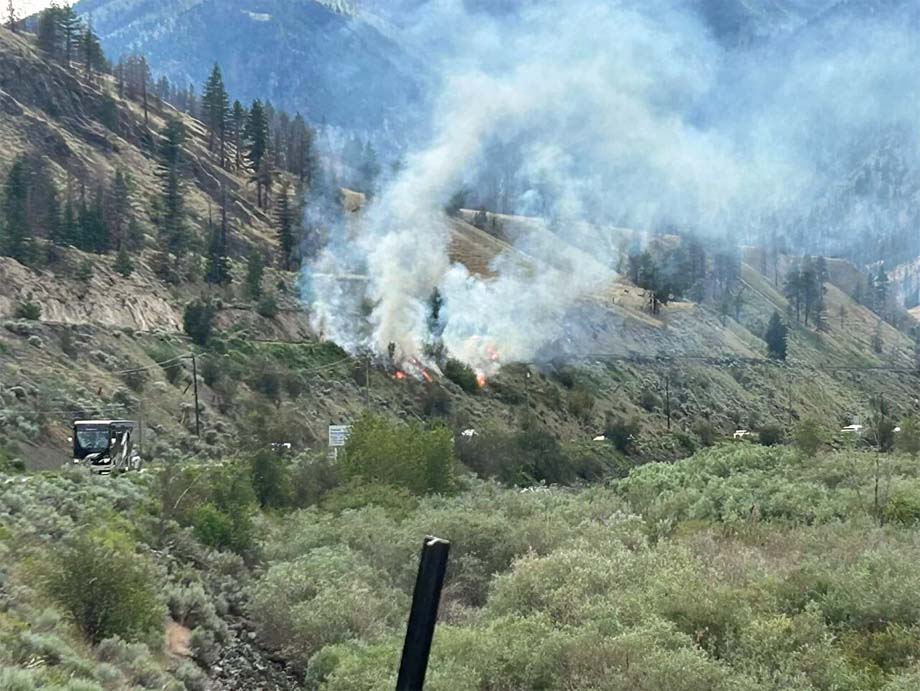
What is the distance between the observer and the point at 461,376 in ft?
235

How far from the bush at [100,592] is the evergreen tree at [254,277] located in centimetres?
5274

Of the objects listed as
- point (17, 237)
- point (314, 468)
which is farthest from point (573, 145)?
point (314, 468)

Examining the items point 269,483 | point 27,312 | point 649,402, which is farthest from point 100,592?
point 649,402

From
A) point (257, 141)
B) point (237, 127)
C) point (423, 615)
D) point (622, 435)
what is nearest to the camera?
point (423, 615)

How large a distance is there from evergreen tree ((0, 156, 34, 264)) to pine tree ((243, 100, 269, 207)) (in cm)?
2951

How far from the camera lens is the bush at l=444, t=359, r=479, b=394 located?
71250 mm

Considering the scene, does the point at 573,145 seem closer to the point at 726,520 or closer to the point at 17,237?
the point at 17,237

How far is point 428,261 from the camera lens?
80.9 metres

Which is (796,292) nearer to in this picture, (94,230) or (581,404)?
(581,404)

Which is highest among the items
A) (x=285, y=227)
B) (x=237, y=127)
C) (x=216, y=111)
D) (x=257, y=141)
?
(x=216, y=111)

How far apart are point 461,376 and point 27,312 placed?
29841mm

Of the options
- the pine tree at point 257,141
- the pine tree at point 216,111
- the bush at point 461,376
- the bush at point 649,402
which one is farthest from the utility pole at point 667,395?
the pine tree at point 216,111

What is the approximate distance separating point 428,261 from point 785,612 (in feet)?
210

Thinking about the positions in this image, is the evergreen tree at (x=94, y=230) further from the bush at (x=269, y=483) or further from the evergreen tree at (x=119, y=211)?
the bush at (x=269, y=483)
